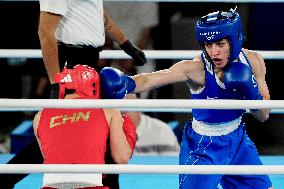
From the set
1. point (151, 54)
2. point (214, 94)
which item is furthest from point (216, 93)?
point (151, 54)

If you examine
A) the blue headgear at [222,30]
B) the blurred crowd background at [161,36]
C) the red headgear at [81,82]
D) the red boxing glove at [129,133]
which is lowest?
the blurred crowd background at [161,36]

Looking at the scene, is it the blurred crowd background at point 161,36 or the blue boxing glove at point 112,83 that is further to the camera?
the blurred crowd background at point 161,36

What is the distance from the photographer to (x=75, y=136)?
2094 millimetres

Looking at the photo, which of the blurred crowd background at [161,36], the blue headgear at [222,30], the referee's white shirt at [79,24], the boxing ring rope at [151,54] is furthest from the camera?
the blurred crowd background at [161,36]

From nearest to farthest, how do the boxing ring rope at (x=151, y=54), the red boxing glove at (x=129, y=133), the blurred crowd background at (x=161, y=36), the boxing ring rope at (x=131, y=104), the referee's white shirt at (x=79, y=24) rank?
the boxing ring rope at (x=131, y=104) < the red boxing glove at (x=129, y=133) < the referee's white shirt at (x=79, y=24) < the boxing ring rope at (x=151, y=54) < the blurred crowd background at (x=161, y=36)

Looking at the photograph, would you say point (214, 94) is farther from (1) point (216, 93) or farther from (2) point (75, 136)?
(2) point (75, 136)

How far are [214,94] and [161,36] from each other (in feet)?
4.62

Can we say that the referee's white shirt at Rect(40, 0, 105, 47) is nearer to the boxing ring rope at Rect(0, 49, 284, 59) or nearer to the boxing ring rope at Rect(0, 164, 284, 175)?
the boxing ring rope at Rect(0, 49, 284, 59)

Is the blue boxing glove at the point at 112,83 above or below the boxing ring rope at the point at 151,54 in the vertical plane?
above

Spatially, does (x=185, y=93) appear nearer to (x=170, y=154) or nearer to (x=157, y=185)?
(x=170, y=154)

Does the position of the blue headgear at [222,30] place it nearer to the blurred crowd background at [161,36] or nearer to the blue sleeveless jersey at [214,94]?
the blue sleeveless jersey at [214,94]

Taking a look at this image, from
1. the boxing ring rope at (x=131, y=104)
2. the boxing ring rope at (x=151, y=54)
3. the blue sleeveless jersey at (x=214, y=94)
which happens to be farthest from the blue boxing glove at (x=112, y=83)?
the boxing ring rope at (x=151, y=54)

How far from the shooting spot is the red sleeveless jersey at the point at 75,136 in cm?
210

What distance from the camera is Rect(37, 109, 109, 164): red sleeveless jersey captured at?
2.10 metres
